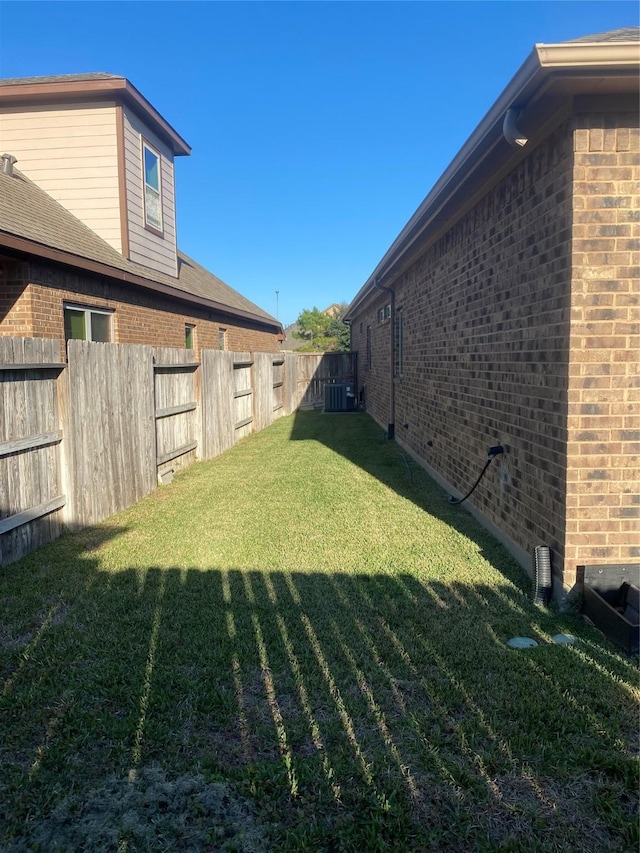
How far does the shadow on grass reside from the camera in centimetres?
200

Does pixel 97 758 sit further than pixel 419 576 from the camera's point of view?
No

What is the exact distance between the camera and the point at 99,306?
802cm

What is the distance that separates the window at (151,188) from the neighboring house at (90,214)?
19 mm

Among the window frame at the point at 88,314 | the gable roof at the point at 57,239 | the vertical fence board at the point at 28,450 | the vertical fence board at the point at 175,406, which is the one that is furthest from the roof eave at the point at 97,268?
the vertical fence board at the point at 28,450

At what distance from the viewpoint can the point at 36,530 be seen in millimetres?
4996

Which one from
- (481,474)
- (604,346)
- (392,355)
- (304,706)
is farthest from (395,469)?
(304,706)

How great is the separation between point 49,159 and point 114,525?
23.4 feet

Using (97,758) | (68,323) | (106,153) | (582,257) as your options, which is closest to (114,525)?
(68,323)

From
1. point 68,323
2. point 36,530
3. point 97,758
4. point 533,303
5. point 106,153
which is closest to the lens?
point 97,758

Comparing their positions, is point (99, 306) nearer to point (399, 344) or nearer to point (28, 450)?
point (28, 450)

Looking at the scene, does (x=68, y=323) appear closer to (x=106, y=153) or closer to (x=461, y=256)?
(x=106, y=153)

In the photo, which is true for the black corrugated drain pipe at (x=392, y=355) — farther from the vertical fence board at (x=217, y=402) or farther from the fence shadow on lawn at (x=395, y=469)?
the vertical fence board at (x=217, y=402)

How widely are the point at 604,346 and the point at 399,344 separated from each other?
26.2 ft

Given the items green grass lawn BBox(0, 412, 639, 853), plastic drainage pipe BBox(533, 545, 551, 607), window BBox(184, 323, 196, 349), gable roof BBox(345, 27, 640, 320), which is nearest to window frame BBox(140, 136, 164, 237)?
window BBox(184, 323, 196, 349)
